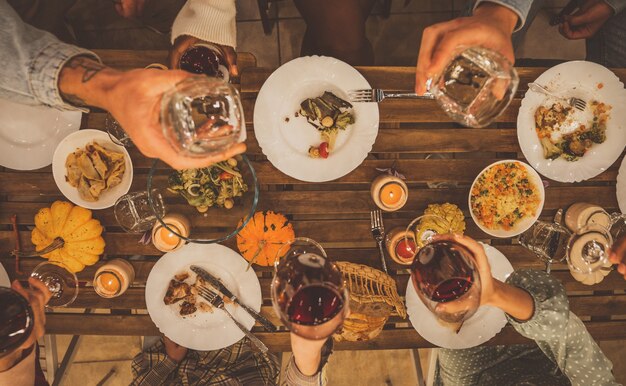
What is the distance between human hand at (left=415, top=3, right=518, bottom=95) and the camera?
4.97 feet

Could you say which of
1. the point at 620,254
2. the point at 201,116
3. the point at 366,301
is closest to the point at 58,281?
the point at 201,116

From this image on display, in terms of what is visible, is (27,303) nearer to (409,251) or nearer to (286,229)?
(286,229)

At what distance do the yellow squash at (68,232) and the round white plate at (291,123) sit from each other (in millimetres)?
860

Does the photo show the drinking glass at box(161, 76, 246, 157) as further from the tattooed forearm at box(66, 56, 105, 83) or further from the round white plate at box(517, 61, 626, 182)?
the round white plate at box(517, 61, 626, 182)

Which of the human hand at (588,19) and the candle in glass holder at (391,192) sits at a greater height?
the human hand at (588,19)

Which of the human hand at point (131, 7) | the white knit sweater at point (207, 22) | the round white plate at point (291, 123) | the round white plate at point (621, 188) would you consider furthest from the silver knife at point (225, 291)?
the round white plate at point (621, 188)

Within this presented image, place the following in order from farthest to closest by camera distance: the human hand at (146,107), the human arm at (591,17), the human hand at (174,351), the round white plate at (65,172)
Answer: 1. the human hand at (174,351)
2. the human arm at (591,17)
3. the round white plate at (65,172)
4. the human hand at (146,107)

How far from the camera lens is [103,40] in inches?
119

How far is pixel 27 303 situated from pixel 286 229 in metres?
1.03

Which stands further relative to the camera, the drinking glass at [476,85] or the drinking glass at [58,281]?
the drinking glass at [58,281]

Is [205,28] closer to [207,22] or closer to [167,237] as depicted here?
[207,22]

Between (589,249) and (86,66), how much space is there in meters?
2.12

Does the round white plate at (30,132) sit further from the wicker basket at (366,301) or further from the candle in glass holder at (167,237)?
the wicker basket at (366,301)

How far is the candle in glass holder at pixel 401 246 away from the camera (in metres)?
1.91
